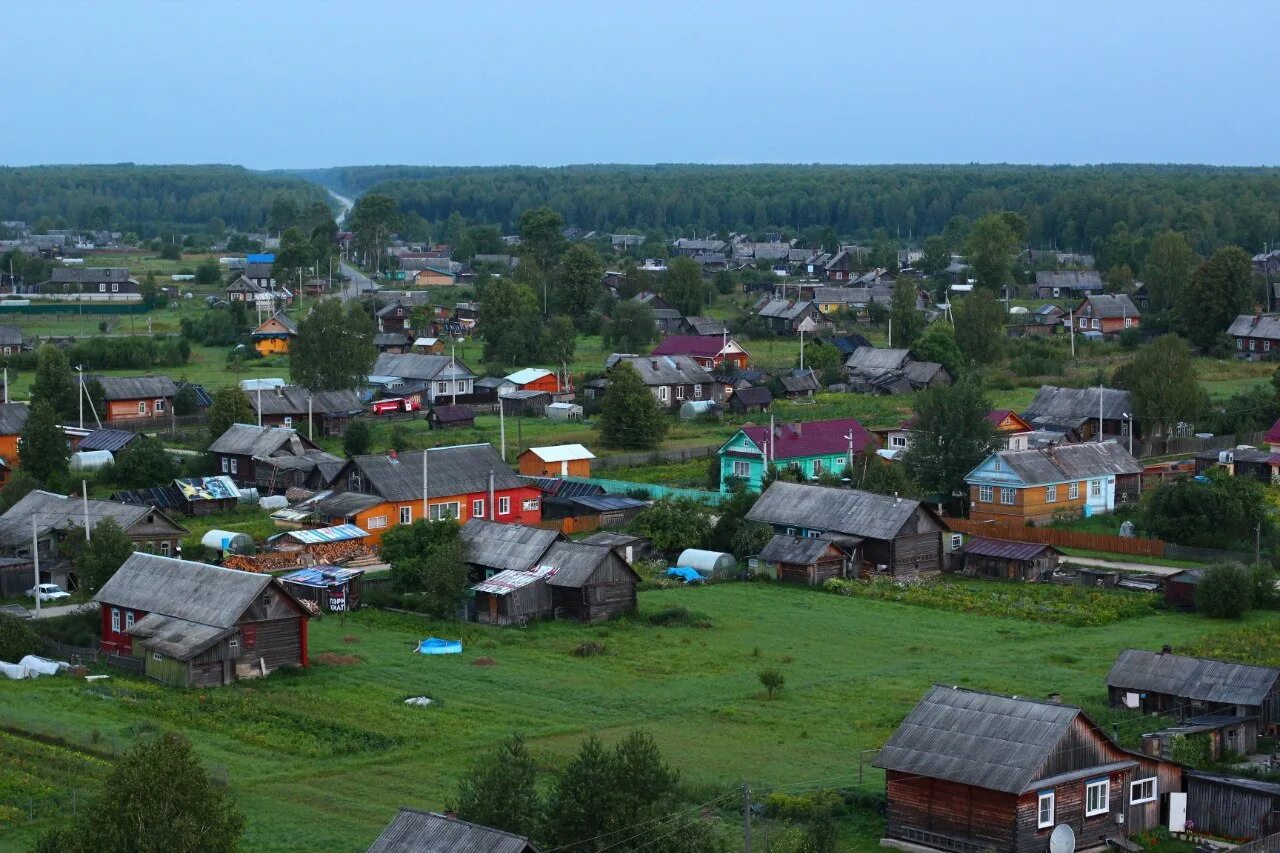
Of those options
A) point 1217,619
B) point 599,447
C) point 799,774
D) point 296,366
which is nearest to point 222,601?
point 799,774

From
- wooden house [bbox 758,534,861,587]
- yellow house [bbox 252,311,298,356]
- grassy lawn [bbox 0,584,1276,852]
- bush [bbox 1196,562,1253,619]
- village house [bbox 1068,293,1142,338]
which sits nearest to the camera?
grassy lawn [bbox 0,584,1276,852]

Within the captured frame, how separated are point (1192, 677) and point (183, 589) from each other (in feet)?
59.1

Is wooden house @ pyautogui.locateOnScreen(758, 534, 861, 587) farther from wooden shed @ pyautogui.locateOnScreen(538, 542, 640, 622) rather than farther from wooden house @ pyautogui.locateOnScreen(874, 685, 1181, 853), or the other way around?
wooden house @ pyautogui.locateOnScreen(874, 685, 1181, 853)

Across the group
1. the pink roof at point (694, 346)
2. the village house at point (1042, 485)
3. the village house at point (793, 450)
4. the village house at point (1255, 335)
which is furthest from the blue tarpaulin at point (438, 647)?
the village house at point (1255, 335)

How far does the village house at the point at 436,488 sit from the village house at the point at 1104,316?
45939mm

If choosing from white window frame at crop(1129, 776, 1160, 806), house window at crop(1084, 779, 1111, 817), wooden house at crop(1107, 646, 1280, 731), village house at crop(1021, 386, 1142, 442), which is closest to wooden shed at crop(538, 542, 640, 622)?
wooden house at crop(1107, 646, 1280, 731)

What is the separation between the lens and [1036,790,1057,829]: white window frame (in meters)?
21.4

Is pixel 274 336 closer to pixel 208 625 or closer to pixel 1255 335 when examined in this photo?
pixel 1255 335

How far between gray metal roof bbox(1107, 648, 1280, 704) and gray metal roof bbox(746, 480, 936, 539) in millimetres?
12193

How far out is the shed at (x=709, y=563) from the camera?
4012cm

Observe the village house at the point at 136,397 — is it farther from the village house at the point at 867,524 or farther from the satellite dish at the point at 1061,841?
the satellite dish at the point at 1061,841

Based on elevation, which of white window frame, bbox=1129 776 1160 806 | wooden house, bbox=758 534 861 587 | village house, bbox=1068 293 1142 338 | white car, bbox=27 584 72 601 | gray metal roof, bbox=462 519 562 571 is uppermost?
village house, bbox=1068 293 1142 338

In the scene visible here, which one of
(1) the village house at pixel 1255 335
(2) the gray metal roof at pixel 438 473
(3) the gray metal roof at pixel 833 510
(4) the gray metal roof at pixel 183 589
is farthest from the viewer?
(1) the village house at pixel 1255 335

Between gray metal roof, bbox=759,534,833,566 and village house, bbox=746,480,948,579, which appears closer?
gray metal roof, bbox=759,534,833,566
